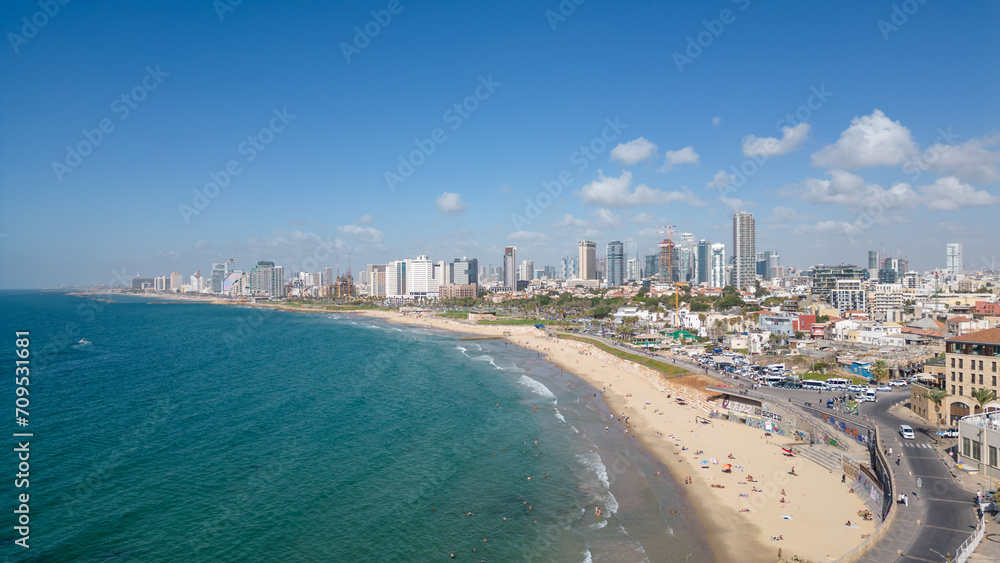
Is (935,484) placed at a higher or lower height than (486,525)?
higher

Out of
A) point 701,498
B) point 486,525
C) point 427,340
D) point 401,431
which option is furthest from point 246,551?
point 427,340

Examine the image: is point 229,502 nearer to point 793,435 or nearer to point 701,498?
point 701,498

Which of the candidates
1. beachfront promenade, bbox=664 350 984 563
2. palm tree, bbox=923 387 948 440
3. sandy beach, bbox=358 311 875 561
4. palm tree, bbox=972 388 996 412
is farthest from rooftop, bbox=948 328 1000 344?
sandy beach, bbox=358 311 875 561

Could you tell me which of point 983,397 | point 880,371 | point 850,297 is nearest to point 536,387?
point 880,371

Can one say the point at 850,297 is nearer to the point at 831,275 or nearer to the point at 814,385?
the point at 831,275

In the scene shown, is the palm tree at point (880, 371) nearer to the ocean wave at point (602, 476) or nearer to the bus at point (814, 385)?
the bus at point (814, 385)

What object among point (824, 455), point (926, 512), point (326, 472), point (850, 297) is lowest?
point (326, 472)

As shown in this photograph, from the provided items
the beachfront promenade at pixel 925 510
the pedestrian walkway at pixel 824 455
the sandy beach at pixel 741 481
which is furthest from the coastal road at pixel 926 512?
the pedestrian walkway at pixel 824 455
